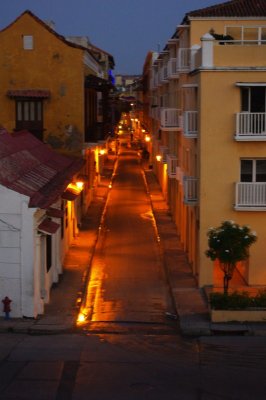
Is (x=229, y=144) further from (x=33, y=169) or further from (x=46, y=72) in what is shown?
(x=46, y=72)

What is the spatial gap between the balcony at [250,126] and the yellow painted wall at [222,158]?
25cm

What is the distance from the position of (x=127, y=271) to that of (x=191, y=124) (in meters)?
6.00

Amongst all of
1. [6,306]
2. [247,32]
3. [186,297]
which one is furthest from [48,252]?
[247,32]

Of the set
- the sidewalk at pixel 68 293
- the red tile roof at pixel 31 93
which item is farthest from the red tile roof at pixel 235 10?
the sidewalk at pixel 68 293

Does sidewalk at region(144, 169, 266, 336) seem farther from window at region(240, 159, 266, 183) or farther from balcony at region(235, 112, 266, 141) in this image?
balcony at region(235, 112, 266, 141)

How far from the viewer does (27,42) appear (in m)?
34.5

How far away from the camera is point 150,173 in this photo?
63.5m

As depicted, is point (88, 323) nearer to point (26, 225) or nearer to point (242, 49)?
point (26, 225)

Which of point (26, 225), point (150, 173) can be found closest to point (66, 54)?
point (26, 225)

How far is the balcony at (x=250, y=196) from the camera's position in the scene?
2366cm

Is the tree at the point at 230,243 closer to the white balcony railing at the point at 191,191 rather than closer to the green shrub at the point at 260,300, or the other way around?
the green shrub at the point at 260,300

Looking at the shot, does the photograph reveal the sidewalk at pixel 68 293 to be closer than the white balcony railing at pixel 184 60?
Yes

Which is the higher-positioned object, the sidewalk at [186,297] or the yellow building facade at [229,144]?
the yellow building facade at [229,144]

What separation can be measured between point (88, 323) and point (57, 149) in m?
15.8
